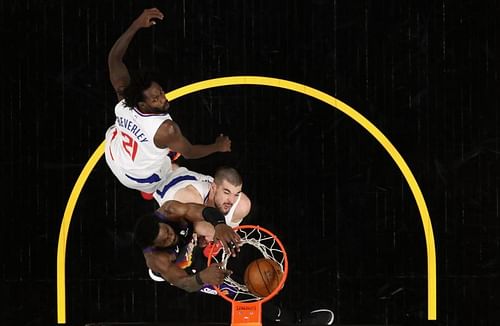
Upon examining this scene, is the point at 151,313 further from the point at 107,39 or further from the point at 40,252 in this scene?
the point at 107,39

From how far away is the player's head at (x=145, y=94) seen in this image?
5891 millimetres

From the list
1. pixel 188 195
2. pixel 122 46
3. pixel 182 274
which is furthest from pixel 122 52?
pixel 182 274

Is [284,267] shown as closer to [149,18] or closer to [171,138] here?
[171,138]

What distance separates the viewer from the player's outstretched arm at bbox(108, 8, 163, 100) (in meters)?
5.95

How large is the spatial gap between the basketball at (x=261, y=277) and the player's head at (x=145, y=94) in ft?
5.92

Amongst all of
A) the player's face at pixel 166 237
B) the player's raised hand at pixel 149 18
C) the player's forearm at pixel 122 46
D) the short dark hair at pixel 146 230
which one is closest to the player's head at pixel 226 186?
the player's face at pixel 166 237

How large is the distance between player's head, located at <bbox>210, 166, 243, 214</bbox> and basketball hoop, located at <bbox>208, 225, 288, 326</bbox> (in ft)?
1.05

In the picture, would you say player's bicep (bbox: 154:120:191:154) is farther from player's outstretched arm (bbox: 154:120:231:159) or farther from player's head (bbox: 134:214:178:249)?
player's head (bbox: 134:214:178:249)

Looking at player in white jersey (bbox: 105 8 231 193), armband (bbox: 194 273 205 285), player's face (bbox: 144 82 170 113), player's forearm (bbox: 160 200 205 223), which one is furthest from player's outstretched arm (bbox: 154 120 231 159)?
armband (bbox: 194 273 205 285)

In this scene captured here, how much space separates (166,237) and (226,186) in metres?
0.78

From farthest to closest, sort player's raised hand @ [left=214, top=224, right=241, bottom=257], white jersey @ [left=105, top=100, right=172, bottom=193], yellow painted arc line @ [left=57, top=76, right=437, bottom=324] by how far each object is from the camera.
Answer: yellow painted arc line @ [left=57, top=76, right=437, bottom=324], white jersey @ [left=105, top=100, right=172, bottom=193], player's raised hand @ [left=214, top=224, right=241, bottom=257]

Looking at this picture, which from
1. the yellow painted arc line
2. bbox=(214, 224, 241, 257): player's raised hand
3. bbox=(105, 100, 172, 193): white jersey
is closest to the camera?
bbox=(214, 224, 241, 257): player's raised hand

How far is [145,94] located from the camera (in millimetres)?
5918

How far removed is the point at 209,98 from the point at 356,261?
7.27 feet
